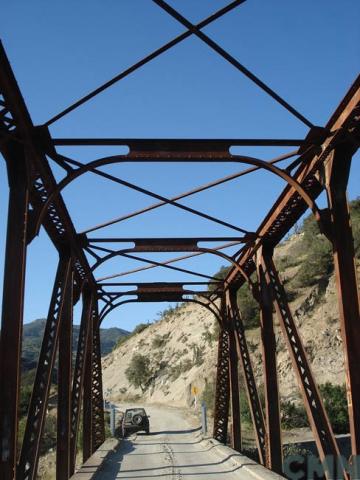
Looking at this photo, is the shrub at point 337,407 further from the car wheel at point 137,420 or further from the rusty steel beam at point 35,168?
the rusty steel beam at point 35,168

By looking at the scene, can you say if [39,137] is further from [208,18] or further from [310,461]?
[310,461]

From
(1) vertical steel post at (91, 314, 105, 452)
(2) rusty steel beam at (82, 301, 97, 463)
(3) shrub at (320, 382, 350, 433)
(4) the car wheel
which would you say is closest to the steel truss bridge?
(2) rusty steel beam at (82, 301, 97, 463)

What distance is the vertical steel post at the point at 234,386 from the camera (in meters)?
18.0

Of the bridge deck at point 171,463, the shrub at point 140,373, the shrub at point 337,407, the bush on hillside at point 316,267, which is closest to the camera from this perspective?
the bridge deck at point 171,463

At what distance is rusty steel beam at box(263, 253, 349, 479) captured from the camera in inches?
369

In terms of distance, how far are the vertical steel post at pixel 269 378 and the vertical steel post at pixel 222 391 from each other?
260 inches

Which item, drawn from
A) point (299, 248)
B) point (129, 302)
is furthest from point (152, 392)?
point (129, 302)

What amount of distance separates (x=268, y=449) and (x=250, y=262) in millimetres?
4871

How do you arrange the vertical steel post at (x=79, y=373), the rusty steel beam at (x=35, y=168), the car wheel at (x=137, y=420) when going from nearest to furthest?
the rusty steel beam at (x=35, y=168) → the vertical steel post at (x=79, y=373) → the car wheel at (x=137, y=420)

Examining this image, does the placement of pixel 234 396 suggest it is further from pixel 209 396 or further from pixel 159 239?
pixel 209 396

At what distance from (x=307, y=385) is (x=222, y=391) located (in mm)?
Result: 10541

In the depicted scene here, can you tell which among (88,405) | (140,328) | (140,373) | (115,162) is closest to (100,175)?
(115,162)

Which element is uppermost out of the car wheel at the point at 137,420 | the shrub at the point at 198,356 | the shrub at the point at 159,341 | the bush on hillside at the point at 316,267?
the bush on hillside at the point at 316,267

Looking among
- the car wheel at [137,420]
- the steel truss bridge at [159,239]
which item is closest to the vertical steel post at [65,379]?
the steel truss bridge at [159,239]
